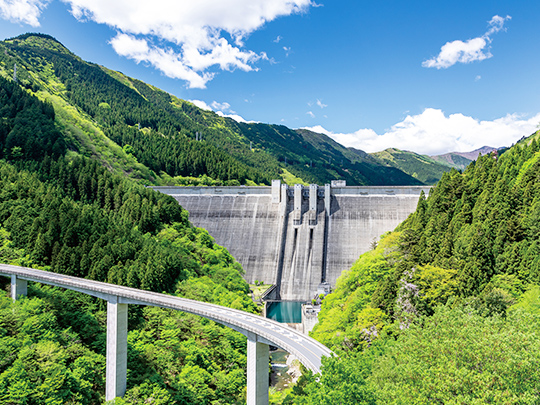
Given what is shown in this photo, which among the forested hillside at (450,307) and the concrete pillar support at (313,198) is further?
the concrete pillar support at (313,198)

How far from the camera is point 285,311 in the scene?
2291 inches

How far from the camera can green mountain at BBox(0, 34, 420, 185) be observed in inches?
3767

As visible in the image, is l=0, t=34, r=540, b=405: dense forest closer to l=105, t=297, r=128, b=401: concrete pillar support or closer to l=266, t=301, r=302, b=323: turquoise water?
l=105, t=297, r=128, b=401: concrete pillar support

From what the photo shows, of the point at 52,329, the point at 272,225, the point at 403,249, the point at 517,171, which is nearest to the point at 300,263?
the point at 272,225

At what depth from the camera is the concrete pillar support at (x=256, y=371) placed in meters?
27.2

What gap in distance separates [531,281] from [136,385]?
94.3 ft

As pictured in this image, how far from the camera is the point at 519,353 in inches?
612

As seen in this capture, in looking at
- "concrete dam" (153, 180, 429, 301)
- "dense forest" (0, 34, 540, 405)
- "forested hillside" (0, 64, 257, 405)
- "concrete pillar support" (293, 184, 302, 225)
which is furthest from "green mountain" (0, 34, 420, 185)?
"concrete pillar support" (293, 184, 302, 225)

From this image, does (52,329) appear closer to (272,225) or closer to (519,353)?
(519,353)

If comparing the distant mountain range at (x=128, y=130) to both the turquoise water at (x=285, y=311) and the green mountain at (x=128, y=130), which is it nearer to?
the green mountain at (x=128, y=130)

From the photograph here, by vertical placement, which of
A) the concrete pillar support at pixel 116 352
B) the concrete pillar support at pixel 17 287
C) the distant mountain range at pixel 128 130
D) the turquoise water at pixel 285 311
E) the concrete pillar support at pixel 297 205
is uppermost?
the distant mountain range at pixel 128 130

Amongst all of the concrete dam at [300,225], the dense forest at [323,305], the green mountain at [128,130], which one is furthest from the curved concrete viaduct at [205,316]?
the green mountain at [128,130]

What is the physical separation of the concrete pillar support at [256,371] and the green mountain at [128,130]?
6491 cm

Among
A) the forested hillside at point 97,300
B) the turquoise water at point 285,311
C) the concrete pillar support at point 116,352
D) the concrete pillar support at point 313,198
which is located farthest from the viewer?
the concrete pillar support at point 313,198
